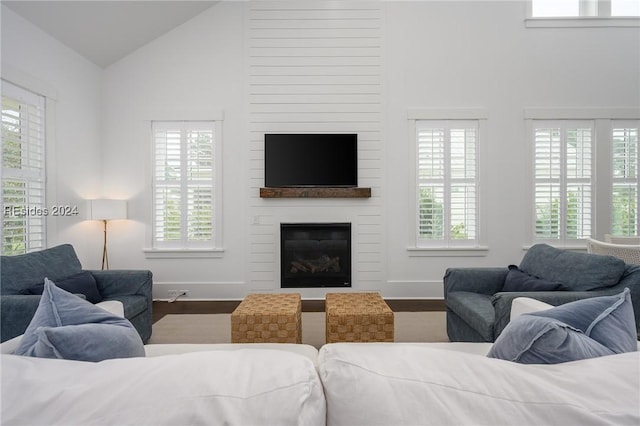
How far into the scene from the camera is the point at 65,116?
4.04 m

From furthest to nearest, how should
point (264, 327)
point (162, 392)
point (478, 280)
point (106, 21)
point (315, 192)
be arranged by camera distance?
point (315, 192)
point (106, 21)
point (478, 280)
point (264, 327)
point (162, 392)

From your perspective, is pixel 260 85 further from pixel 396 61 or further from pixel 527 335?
pixel 527 335

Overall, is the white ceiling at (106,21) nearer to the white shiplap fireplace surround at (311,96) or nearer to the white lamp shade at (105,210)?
the white shiplap fireplace surround at (311,96)

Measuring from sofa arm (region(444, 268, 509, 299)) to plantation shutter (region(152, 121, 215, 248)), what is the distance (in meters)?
3.12

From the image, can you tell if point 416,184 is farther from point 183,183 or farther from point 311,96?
point 183,183

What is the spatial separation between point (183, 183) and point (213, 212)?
0.57 metres

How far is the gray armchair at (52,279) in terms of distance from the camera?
2254 millimetres

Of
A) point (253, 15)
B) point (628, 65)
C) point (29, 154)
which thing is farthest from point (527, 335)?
point (628, 65)

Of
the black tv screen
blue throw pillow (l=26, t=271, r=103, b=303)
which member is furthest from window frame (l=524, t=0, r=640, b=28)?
blue throw pillow (l=26, t=271, r=103, b=303)

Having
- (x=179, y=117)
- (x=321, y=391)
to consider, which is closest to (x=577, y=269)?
(x=321, y=391)

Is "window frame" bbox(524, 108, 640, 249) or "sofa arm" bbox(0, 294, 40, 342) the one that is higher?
"window frame" bbox(524, 108, 640, 249)

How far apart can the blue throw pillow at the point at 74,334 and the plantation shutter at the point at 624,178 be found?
5.99m

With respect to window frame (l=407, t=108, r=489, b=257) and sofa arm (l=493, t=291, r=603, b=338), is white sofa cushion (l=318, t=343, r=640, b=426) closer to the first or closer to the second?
sofa arm (l=493, t=291, r=603, b=338)

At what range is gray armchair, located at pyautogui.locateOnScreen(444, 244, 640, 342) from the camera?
2246 millimetres
